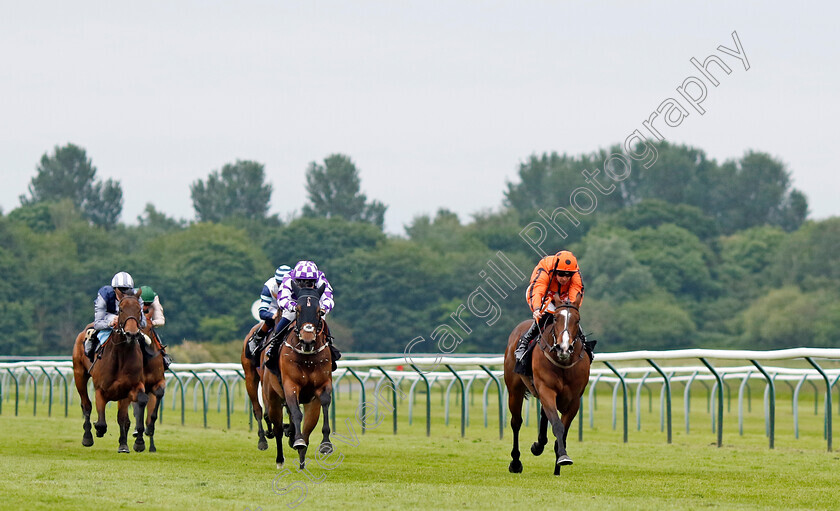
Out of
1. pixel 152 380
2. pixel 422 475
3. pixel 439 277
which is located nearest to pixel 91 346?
pixel 152 380

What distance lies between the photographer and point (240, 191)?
10594 cm

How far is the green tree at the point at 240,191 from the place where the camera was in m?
106

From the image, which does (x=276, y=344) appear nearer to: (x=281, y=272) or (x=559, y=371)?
(x=281, y=272)

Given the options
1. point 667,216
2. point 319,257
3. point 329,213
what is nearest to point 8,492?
point 319,257

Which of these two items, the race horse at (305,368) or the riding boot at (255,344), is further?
the riding boot at (255,344)

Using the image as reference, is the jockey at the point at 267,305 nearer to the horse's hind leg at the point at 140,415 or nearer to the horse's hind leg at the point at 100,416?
the horse's hind leg at the point at 140,415

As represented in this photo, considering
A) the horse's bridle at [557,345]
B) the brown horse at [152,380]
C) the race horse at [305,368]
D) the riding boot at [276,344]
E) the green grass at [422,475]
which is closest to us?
the green grass at [422,475]

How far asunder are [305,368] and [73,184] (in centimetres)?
9652

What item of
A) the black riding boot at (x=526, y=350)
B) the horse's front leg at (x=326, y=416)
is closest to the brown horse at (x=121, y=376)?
the horse's front leg at (x=326, y=416)

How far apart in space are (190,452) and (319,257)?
67.1 m

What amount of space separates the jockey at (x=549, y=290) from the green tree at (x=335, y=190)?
92.1 metres

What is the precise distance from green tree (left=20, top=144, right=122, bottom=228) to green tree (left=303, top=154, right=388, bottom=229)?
1601 centimetres

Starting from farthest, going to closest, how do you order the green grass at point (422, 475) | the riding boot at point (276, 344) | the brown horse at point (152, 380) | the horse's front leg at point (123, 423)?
the brown horse at point (152, 380) → the horse's front leg at point (123, 423) → the riding boot at point (276, 344) → the green grass at point (422, 475)

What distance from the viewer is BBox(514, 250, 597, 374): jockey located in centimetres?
1159
